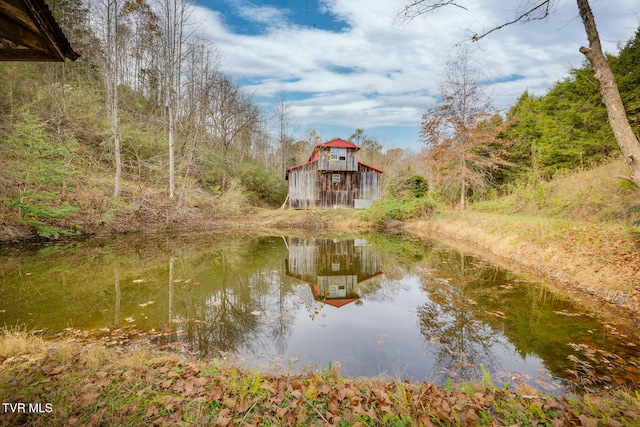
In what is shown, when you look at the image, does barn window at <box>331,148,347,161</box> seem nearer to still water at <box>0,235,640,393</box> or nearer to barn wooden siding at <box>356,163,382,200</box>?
barn wooden siding at <box>356,163,382,200</box>

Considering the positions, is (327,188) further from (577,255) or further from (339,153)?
(577,255)

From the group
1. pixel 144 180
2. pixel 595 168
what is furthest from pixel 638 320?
pixel 144 180

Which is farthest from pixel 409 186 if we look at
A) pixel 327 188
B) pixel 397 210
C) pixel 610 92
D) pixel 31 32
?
pixel 31 32

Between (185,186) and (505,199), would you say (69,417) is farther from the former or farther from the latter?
(505,199)

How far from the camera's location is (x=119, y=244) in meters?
13.6

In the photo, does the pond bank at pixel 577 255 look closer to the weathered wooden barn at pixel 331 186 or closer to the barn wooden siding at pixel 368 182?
the barn wooden siding at pixel 368 182

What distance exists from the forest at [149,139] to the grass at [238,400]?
12.2m

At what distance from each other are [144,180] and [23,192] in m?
10.8

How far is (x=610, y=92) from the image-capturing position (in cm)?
541

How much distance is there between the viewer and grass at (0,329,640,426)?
2.78 metres

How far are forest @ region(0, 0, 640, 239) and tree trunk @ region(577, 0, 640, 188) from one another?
8548 millimetres

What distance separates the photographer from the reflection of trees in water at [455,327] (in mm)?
4852

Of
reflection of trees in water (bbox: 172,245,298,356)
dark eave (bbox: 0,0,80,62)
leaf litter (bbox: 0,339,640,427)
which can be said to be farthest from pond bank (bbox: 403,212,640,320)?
dark eave (bbox: 0,0,80,62)

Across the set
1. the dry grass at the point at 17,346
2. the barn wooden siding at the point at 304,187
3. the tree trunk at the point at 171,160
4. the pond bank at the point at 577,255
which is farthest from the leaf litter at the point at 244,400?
the barn wooden siding at the point at 304,187
